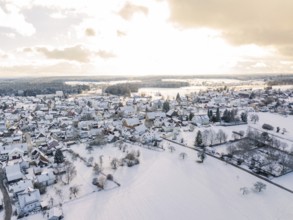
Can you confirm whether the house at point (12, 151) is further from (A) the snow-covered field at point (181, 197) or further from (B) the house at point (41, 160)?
(A) the snow-covered field at point (181, 197)

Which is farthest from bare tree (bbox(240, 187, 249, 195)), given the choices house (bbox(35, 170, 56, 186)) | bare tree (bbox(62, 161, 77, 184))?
house (bbox(35, 170, 56, 186))

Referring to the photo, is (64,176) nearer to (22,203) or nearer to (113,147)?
(22,203)

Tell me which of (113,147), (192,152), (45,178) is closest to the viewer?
(45,178)

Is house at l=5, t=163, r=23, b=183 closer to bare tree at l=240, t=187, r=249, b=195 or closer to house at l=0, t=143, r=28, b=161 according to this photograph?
house at l=0, t=143, r=28, b=161

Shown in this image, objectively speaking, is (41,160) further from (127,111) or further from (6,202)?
(127,111)

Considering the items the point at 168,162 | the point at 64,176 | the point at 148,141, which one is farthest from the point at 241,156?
the point at 64,176

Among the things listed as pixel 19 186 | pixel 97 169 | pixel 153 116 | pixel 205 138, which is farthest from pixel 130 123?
pixel 19 186

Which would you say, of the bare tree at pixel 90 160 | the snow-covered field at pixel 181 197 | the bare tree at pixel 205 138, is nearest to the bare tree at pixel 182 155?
the snow-covered field at pixel 181 197
